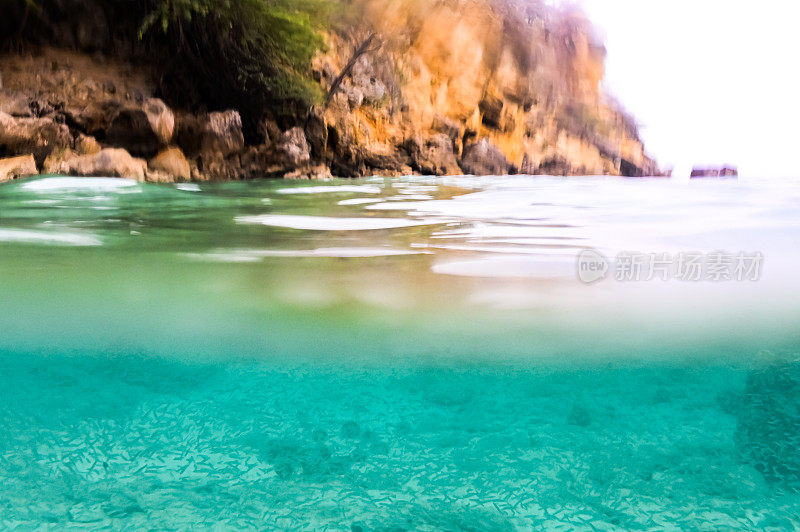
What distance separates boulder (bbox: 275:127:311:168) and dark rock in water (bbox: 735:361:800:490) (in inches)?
489

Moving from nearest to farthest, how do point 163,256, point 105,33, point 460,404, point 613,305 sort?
1. point 460,404
2. point 613,305
3. point 163,256
4. point 105,33

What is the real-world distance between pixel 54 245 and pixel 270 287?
1.63m

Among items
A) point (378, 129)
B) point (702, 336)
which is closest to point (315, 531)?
point (702, 336)

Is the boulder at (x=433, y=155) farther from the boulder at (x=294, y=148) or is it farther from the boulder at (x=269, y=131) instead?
the boulder at (x=269, y=131)

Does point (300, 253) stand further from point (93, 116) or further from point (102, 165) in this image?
point (93, 116)

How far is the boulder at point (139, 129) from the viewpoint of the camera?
11.1 meters

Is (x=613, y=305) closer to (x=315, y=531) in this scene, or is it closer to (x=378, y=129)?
(x=315, y=531)

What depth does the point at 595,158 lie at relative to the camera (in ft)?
97.8

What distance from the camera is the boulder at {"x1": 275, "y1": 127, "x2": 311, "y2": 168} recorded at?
1346 centimetres

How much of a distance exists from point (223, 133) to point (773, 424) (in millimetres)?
12128

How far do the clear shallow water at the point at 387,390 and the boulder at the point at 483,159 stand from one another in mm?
17727

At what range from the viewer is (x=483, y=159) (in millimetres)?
21438

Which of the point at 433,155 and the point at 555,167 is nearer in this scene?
the point at 433,155

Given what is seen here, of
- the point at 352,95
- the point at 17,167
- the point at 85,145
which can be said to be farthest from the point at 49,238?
the point at 352,95
